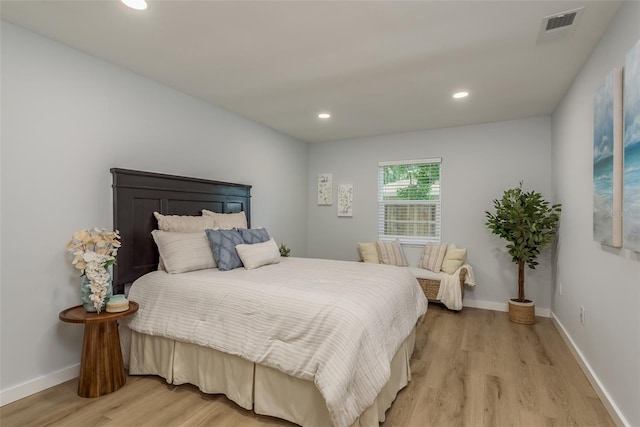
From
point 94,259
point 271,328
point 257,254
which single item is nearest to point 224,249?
point 257,254

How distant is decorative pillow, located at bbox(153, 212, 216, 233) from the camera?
2.91 metres

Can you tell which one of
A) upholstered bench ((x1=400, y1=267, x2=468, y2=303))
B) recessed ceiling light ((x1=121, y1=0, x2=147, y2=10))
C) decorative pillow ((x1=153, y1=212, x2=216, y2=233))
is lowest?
upholstered bench ((x1=400, y1=267, x2=468, y2=303))

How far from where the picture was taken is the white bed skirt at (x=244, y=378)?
6.10 feet

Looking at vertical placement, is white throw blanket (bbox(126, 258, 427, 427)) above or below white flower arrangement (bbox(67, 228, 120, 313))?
below

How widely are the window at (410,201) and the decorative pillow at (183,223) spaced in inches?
111

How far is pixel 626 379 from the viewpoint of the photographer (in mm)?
1850

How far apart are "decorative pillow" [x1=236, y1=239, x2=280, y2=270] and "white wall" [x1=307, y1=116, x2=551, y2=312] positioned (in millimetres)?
2395

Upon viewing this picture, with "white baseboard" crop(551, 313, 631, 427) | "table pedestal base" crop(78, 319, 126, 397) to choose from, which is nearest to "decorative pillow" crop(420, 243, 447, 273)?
"white baseboard" crop(551, 313, 631, 427)

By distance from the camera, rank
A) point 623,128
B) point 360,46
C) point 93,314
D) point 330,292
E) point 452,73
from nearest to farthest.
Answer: point 623,128 → point 330,292 → point 93,314 → point 360,46 → point 452,73

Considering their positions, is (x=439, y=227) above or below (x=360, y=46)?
below

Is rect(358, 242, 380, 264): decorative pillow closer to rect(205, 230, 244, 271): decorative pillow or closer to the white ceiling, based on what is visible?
the white ceiling

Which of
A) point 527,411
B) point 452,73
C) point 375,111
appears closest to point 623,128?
point 452,73

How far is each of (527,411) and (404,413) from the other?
790 mm

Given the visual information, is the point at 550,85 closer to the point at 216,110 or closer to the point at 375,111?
the point at 375,111
